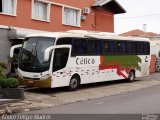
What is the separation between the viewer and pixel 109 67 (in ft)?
78.2

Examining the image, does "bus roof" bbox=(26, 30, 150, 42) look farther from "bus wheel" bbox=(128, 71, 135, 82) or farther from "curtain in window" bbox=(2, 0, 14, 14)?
"curtain in window" bbox=(2, 0, 14, 14)

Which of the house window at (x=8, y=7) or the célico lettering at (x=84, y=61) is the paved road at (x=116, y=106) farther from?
the house window at (x=8, y=7)

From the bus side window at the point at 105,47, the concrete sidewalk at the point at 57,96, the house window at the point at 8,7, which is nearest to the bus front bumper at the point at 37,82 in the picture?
the concrete sidewalk at the point at 57,96

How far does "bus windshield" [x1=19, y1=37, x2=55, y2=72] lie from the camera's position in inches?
758

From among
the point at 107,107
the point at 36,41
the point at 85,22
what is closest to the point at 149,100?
the point at 107,107

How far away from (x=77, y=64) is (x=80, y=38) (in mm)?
1385

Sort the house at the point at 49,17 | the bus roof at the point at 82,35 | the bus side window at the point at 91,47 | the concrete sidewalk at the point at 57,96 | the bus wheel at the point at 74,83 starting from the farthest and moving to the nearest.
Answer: the house at the point at 49,17, the bus side window at the point at 91,47, the bus wheel at the point at 74,83, the bus roof at the point at 82,35, the concrete sidewalk at the point at 57,96

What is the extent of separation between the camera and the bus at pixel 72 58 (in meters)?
19.3

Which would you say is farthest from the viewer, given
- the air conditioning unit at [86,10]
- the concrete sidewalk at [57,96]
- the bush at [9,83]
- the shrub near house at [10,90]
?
the air conditioning unit at [86,10]

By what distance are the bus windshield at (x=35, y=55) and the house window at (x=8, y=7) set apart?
5027mm

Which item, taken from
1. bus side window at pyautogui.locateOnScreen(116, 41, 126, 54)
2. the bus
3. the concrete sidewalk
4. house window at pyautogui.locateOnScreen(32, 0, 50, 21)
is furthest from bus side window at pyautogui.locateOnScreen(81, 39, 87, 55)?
house window at pyautogui.locateOnScreen(32, 0, 50, 21)

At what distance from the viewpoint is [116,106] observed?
15461mm

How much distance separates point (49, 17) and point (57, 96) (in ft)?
33.2

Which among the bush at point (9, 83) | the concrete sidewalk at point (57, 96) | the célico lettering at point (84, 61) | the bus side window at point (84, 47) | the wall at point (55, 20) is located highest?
the wall at point (55, 20)
